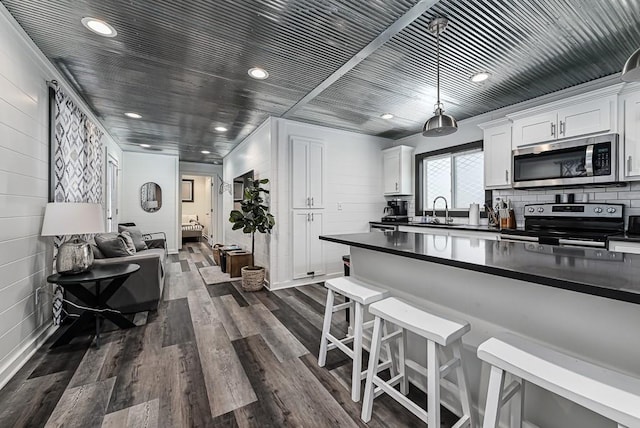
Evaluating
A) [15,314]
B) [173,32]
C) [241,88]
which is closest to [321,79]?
[241,88]

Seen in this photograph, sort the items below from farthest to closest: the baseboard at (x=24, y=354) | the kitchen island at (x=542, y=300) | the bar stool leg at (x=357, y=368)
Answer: the baseboard at (x=24, y=354) < the bar stool leg at (x=357, y=368) < the kitchen island at (x=542, y=300)

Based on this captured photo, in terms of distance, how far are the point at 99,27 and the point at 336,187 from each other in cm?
338

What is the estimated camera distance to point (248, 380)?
1897 millimetres

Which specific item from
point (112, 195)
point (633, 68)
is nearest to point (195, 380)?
point (633, 68)

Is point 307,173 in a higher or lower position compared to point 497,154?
lower

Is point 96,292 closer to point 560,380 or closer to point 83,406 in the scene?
point 83,406

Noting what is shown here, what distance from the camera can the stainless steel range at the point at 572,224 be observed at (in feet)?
8.50

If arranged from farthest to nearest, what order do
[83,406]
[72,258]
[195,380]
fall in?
1. [72,258]
2. [195,380]
3. [83,406]

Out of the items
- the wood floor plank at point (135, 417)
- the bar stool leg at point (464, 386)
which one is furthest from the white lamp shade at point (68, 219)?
the bar stool leg at point (464, 386)

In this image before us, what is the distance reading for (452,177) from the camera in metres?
4.41

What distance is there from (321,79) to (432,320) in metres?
2.57

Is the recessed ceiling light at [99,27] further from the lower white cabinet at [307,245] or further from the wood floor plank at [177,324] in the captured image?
the lower white cabinet at [307,245]

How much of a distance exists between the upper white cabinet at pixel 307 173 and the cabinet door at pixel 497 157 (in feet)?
7.57

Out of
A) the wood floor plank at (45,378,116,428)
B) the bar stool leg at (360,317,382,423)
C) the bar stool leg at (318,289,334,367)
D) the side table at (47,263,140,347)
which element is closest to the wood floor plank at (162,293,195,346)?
the side table at (47,263,140,347)
